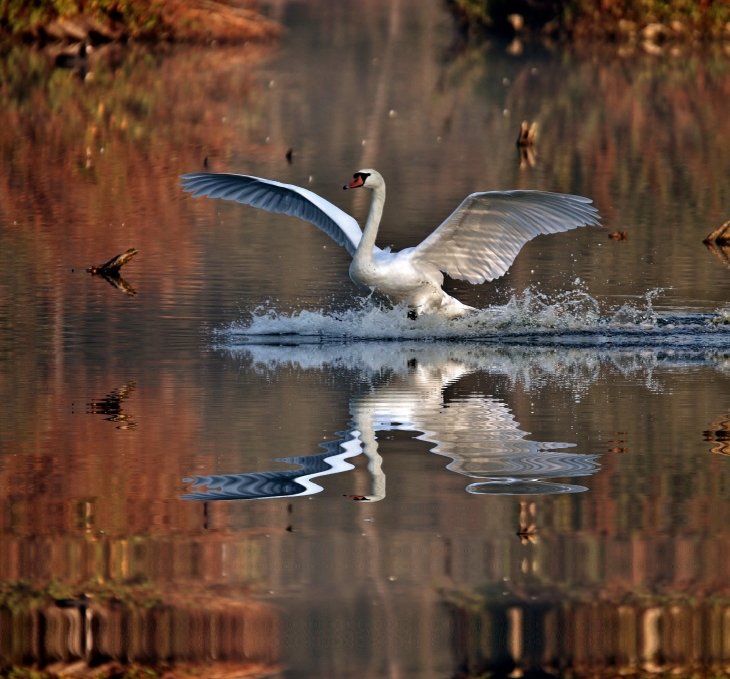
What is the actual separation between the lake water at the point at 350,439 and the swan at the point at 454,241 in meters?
0.27

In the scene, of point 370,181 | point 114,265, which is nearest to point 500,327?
point 370,181

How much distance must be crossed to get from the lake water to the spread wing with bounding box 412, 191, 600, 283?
426 millimetres

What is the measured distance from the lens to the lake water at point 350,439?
538 cm

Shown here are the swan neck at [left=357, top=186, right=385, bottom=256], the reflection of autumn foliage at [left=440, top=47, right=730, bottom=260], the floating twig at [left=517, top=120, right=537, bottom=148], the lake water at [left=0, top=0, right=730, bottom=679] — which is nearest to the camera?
the lake water at [left=0, top=0, right=730, bottom=679]

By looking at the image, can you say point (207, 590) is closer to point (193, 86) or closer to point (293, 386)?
point (293, 386)

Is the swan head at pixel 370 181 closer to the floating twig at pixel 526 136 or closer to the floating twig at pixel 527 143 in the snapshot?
the floating twig at pixel 527 143

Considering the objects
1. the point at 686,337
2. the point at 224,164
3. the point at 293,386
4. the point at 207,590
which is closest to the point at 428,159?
the point at 224,164

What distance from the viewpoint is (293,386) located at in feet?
31.9

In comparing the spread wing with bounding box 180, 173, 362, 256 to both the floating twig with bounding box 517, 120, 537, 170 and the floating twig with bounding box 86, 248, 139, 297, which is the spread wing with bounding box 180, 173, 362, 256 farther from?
the floating twig with bounding box 517, 120, 537, 170

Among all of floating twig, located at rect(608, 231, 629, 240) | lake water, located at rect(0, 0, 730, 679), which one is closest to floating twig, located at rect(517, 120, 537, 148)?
lake water, located at rect(0, 0, 730, 679)

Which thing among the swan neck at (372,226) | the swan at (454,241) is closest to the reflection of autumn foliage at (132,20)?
the swan neck at (372,226)

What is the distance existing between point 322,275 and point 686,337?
4.03 meters

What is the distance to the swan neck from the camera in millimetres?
11859

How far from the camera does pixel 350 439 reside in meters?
8.15
